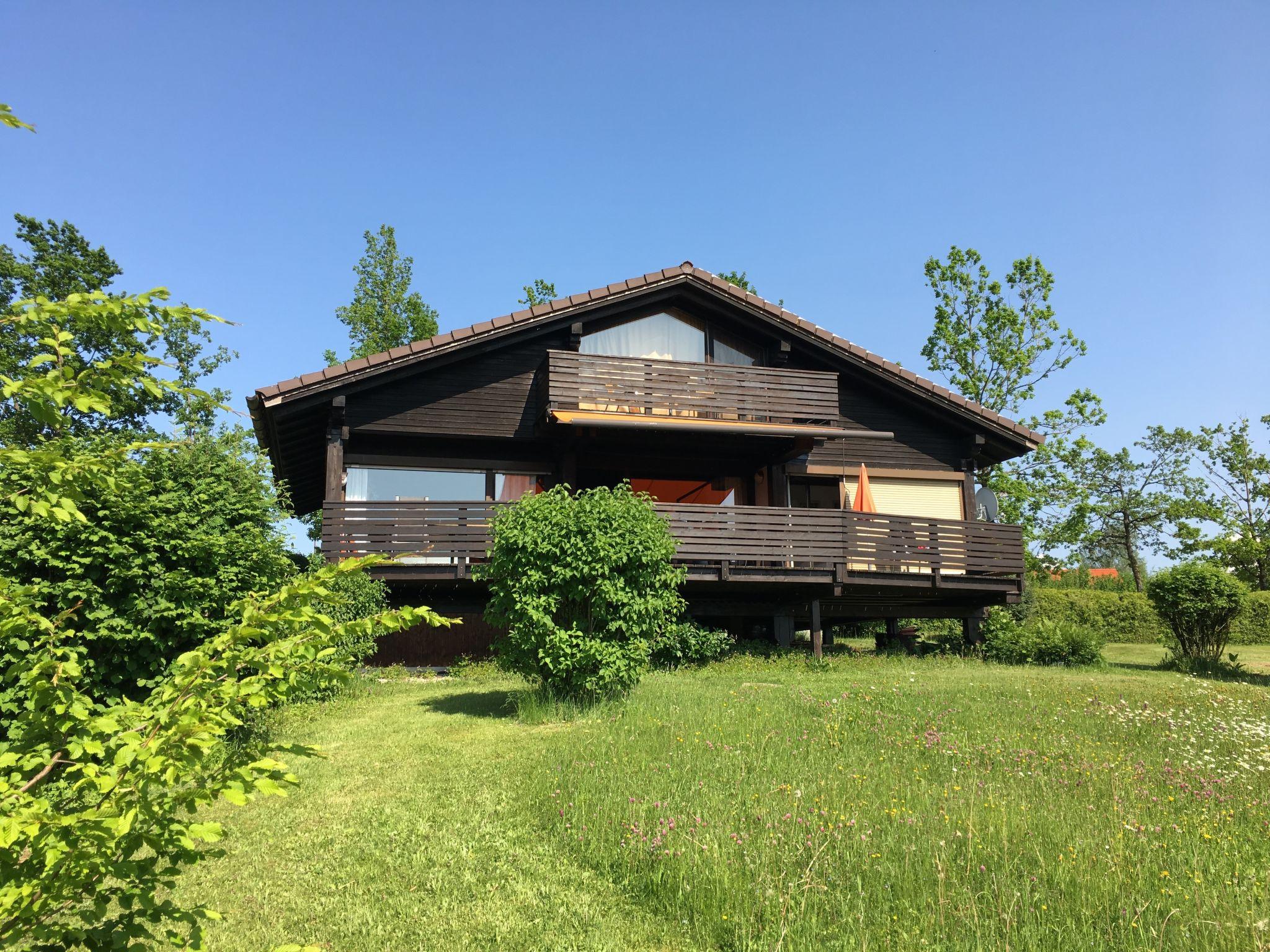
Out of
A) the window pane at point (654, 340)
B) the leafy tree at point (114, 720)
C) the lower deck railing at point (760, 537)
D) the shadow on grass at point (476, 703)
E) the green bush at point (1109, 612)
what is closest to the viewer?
the leafy tree at point (114, 720)

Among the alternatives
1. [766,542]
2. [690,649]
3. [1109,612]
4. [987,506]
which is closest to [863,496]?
[766,542]

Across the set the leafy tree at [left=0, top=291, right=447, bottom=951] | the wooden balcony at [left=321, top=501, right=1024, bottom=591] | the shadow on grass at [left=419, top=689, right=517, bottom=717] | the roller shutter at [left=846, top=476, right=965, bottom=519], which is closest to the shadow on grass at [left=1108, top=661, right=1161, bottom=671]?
the wooden balcony at [left=321, top=501, right=1024, bottom=591]

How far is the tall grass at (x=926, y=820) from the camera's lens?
4.81 metres

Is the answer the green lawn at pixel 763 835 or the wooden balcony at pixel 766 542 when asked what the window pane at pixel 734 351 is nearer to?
the wooden balcony at pixel 766 542

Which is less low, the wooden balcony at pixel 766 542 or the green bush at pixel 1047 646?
the wooden balcony at pixel 766 542

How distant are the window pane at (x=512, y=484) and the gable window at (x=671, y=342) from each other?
3.16 meters

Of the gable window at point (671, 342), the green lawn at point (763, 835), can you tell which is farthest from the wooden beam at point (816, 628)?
the green lawn at point (763, 835)

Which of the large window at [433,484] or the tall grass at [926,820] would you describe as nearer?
the tall grass at [926,820]

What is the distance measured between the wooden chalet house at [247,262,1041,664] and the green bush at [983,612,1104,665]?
1.38 metres

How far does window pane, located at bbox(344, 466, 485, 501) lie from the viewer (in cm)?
1917

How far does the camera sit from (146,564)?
28.0ft

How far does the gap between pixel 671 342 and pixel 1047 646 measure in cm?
1057

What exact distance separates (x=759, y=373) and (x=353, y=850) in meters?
15.3

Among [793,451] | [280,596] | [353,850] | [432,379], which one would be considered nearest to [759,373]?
[793,451]
